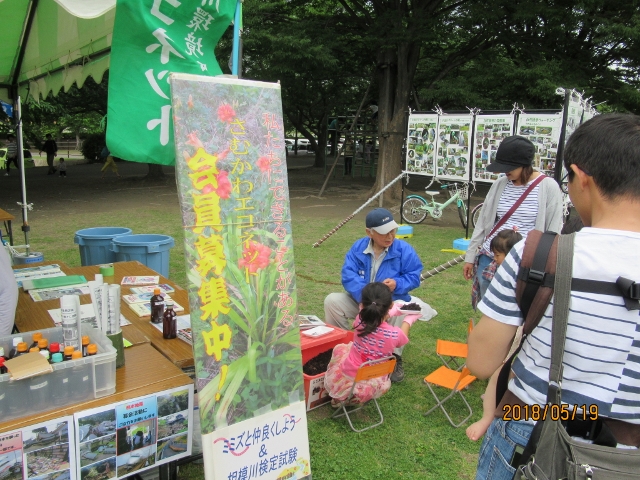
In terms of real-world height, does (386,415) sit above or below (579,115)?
below

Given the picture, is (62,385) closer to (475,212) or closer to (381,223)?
(381,223)

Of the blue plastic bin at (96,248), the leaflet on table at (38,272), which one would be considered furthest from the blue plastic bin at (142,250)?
the leaflet on table at (38,272)

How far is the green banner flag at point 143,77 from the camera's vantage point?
7.18 ft

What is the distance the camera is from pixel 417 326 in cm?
472

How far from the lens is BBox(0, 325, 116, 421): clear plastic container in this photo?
5.52ft

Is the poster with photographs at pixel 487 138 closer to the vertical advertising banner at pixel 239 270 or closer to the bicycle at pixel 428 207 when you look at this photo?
the bicycle at pixel 428 207

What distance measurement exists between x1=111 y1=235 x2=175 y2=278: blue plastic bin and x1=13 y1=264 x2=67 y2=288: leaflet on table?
0.80 m

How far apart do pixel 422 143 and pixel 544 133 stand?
247 centimetres

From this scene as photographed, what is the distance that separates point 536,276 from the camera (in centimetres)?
115

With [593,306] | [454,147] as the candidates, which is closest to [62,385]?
[593,306]

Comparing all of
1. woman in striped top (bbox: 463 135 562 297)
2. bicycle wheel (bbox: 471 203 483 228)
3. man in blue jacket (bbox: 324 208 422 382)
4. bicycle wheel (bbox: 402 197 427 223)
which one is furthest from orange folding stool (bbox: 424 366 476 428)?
bicycle wheel (bbox: 402 197 427 223)

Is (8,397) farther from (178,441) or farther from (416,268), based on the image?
(416,268)

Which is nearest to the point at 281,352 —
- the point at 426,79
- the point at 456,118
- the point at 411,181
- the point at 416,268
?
the point at 416,268

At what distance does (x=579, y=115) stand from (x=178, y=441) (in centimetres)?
714
